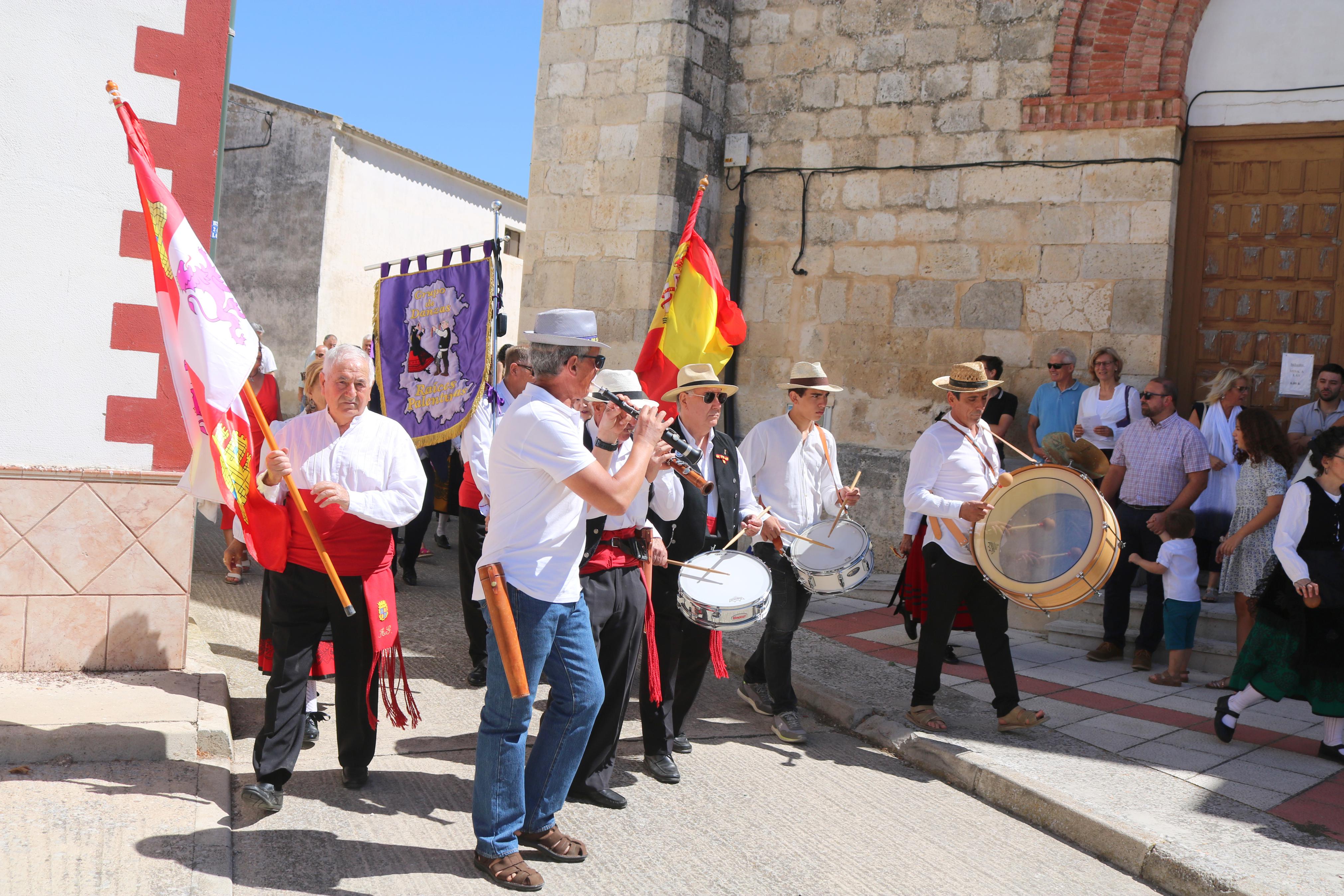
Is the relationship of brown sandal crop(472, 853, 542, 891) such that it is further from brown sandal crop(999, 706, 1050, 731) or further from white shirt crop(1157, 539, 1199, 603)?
white shirt crop(1157, 539, 1199, 603)

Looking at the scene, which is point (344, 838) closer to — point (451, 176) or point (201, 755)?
point (201, 755)

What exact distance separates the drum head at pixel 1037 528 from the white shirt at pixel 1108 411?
310 centimetres

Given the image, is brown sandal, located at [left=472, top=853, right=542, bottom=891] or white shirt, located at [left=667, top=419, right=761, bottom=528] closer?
brown sandal, located at [left=472, top=853, right=542, bottom=891]

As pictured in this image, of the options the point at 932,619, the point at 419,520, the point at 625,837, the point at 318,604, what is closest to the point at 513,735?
the point at 625,837

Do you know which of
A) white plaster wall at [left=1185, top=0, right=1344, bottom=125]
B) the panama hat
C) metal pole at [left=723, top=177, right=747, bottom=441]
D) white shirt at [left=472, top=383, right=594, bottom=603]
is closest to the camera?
white shirt at [left=472, top=383, right=594, bottom=603]

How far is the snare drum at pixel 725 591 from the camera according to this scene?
4.55 meters

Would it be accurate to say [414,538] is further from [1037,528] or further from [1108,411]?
[1108,411]

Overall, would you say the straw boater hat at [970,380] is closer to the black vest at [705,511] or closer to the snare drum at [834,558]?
the snare drum at [834,558]

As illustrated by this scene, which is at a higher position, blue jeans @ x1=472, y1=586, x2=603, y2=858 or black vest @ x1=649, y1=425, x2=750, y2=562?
black vest @ x1=649, y1=425, x2=750, y2=562

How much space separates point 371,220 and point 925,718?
19.1 m

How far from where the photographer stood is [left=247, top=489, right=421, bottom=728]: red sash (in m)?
4.11

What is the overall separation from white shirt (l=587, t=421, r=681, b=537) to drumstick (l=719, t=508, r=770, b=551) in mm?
293

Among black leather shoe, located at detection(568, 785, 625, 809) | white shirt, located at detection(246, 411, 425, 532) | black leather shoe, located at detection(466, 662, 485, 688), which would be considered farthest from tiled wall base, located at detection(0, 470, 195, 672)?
black leather shoe, located at detection(568, 785, 625, 809)

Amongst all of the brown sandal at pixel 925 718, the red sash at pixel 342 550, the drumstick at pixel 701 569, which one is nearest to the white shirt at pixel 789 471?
the drumstick at pixel 701 569
